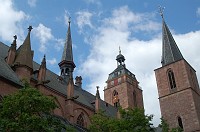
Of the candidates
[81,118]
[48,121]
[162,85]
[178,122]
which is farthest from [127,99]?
[48,121]

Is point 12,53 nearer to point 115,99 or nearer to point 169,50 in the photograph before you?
point 169,50

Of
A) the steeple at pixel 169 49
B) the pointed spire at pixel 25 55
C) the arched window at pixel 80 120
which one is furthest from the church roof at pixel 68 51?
the pointed spire at pixel 25 55

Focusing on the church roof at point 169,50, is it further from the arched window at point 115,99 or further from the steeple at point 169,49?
the arched window at point 115,99

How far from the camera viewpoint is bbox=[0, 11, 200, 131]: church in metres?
24.7

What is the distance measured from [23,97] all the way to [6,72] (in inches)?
355

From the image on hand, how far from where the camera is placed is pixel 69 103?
29922mm

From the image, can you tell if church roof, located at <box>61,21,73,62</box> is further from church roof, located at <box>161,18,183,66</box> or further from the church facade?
church roof, located at <box>161,18,183,66</box>

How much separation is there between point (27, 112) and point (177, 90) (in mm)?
29012

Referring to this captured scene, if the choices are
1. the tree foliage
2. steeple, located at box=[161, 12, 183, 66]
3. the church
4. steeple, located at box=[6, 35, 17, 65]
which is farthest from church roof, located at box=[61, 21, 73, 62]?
the tree foliage

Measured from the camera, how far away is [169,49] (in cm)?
4325

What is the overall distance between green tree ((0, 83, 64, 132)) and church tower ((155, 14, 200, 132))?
85.0ft

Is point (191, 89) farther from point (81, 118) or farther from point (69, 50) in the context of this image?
point (69, 50)

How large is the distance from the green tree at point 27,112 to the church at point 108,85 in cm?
661

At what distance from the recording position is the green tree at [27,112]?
1189cm
